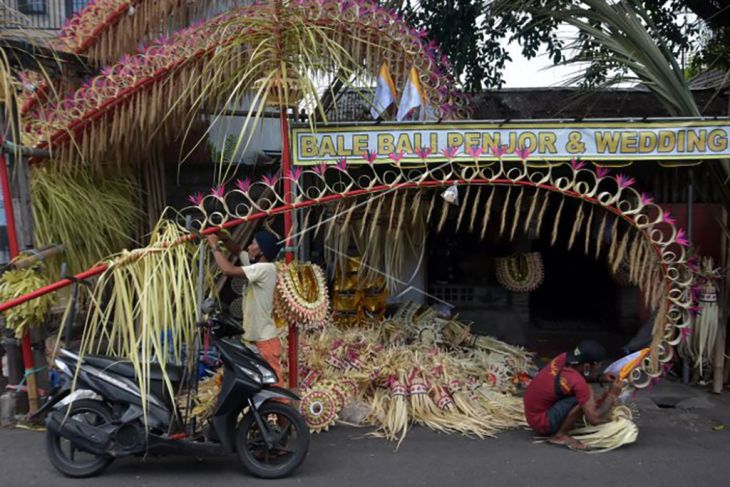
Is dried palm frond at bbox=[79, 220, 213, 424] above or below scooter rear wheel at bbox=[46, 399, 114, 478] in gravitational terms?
above

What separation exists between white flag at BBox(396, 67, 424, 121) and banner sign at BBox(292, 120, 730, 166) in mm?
403

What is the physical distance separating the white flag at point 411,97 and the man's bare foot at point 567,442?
2665 mm

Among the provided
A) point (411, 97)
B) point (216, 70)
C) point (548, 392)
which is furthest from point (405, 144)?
point (548, 392)

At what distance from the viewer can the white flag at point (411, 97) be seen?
5.37m

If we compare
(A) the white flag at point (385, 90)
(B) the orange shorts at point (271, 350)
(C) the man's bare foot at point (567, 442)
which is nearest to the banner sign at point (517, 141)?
(A) the white flag at point (385, 90)

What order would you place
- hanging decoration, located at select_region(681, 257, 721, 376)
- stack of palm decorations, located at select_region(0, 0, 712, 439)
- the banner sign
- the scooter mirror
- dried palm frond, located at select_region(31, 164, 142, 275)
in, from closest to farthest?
the scooter mirror, stack of palm decorations, located at select_region(0, 0, 712, 439), the banner sign, dried palm frond, located at select_region(31, 164, 142, 275), hanging decoration, located at select_region(681, 257, 721, 376)

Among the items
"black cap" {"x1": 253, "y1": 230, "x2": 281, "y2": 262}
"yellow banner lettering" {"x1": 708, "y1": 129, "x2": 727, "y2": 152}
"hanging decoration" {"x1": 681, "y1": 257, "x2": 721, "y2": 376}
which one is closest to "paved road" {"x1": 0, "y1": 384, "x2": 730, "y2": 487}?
"hanging decoration" {"x1": 681, "y1": 257, "x2": 721, "y2": 376}

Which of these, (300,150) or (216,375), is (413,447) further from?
(300,150)

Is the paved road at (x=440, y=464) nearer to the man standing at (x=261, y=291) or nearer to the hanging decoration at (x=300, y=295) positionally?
the man standing at (x=261, y=291)

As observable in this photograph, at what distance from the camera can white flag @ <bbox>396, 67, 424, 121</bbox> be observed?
211 inches

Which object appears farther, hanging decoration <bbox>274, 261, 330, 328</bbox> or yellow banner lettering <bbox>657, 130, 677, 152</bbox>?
→ yellow banner lettering <bbox>657, 130, 677, 152</bbox>

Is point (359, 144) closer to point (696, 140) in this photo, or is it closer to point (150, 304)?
point (150, 304)

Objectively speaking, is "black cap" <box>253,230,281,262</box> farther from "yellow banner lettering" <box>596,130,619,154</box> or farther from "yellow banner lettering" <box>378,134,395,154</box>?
"yellow banner lettering" <box>596,130,619,154</box>

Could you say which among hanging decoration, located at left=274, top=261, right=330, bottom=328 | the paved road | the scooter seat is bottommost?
the paved road
